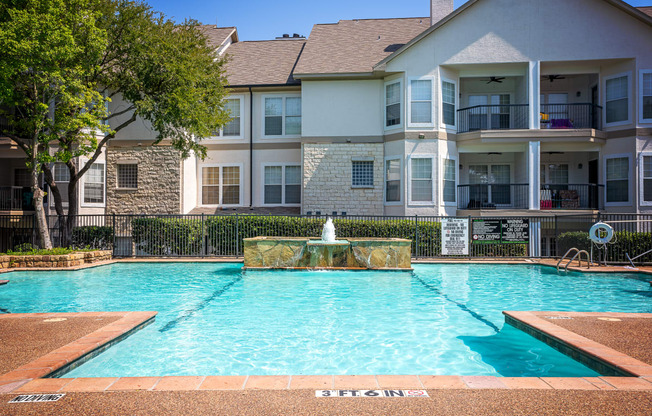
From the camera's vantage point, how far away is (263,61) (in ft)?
85.0

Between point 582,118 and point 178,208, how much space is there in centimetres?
2107

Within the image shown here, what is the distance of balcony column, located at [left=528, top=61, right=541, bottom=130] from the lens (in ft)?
69.2

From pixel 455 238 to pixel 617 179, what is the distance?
9.41 m

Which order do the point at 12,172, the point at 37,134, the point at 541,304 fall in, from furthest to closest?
the point at 12,172
the point at 37,134
the point at 541,304

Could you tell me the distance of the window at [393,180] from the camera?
71.6ft

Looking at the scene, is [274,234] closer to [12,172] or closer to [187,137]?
[187,137]

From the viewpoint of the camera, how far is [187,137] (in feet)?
72.3

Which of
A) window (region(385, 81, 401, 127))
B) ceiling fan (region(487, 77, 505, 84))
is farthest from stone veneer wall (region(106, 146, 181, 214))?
ceiling fan (region(487, 77, 505, 84))

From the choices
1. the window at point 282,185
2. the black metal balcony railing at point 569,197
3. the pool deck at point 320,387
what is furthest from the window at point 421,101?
the pool deck at point 320,387

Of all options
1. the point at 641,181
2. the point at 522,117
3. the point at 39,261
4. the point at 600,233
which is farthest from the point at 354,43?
the point at 39,261

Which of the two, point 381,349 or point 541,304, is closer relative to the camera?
point 381,349

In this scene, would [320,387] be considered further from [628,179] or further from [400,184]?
Result: [628,179]

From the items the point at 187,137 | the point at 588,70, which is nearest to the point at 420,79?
the point at 588,70

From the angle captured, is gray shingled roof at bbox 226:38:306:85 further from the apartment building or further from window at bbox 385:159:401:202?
window at bbox 385:159:401:202
